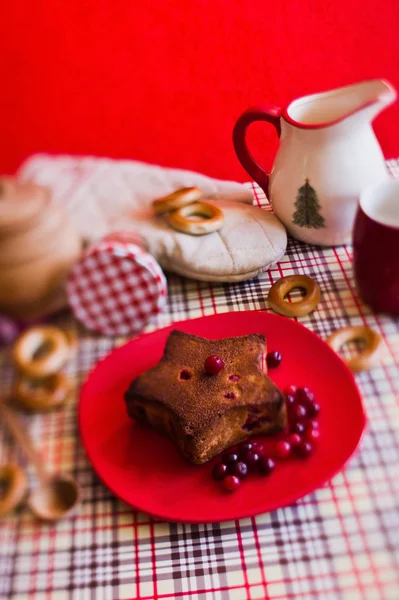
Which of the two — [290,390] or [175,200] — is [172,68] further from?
[290,390]

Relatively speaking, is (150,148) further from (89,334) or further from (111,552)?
(111,552)

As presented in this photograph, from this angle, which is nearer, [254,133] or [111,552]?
[111,552]

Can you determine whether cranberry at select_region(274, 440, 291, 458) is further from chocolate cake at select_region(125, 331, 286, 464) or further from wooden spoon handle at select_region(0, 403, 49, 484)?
wooden spoon handle at select_region(0, 403, 49, 484)

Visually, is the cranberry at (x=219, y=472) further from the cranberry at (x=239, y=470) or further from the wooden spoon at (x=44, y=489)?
the wooden spoon at (x=44, y=489)

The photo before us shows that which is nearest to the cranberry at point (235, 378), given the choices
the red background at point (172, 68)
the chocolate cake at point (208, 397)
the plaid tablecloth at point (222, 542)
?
the chocolate cake at point (208, 397)

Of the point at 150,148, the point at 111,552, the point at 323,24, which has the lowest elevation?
the point at 111,552

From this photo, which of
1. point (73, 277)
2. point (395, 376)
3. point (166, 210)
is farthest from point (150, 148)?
point (395, 376)

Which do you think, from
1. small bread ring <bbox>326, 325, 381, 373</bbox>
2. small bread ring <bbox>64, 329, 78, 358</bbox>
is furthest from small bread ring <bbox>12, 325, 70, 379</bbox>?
small bread ring <bbox>326, 325, 381, 373</bbox>
